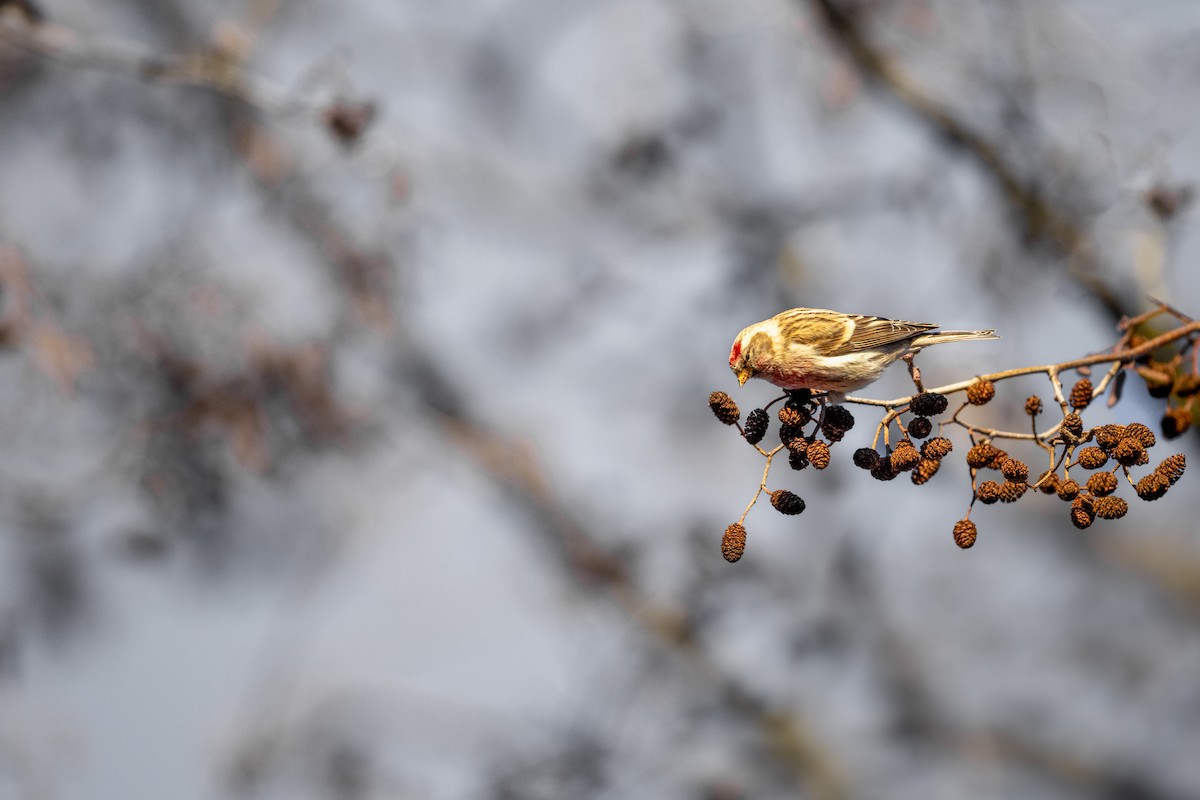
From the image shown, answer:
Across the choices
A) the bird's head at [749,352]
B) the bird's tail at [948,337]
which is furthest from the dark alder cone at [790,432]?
the bird's tail at [948,337]

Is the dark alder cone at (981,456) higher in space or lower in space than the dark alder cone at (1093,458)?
higher

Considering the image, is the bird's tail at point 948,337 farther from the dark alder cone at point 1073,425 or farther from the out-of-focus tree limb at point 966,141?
the out-of-focus tree limb at point 966,141

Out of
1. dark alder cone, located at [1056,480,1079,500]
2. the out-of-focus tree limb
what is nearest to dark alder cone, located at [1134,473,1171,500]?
dark alder cone, located at [1056,480,1079,500]

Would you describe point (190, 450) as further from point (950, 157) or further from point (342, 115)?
point (950, 157)

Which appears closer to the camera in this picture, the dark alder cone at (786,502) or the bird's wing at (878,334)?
the dark alder cone at (786,502)

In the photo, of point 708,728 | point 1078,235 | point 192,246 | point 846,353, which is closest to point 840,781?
point 708,728

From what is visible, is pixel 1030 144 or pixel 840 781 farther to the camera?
pixel 840 781

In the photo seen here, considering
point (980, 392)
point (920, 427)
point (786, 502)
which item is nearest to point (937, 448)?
point (920, 427)
